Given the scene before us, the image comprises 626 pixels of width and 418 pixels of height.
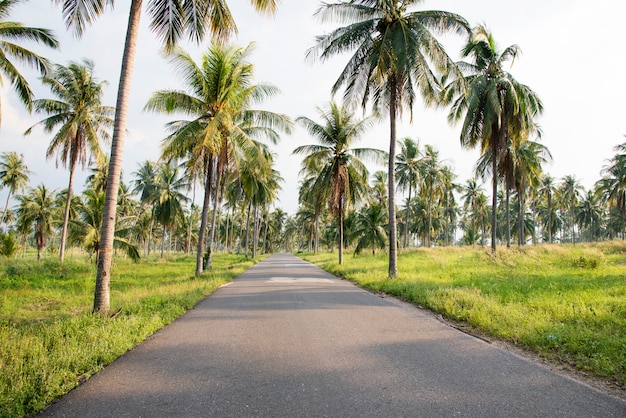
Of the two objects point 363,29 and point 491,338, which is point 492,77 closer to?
point 363,29

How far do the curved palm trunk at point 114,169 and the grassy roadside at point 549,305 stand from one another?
654cm

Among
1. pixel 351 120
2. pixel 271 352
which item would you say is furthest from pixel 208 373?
pixel 351 120

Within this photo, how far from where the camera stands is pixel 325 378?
3400mm

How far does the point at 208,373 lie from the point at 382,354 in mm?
2048

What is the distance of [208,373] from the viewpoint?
3574 millimetres

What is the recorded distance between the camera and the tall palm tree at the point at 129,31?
634cm

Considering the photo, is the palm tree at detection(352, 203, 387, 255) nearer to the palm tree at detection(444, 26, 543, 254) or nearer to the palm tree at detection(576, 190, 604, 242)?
the palm tree at detection(444, 26, 543, 254)

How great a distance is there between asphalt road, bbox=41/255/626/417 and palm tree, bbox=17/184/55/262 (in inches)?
1304

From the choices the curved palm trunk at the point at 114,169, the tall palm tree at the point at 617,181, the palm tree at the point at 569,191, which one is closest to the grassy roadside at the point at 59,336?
the curved palm trunk at the point at 114,169

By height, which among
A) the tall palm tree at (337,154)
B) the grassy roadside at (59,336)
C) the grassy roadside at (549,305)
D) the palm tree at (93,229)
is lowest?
the grassy roadside at (59,336)

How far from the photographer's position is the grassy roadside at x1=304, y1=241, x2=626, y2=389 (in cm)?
421

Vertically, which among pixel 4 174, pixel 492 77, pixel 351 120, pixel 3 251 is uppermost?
pixel 492 77

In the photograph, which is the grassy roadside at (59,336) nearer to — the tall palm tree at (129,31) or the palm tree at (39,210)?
the tall palm tree at (129,31)

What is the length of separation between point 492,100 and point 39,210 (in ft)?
120
